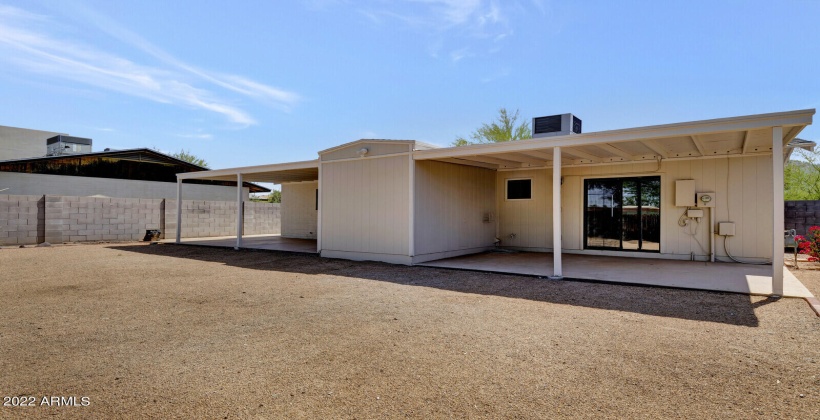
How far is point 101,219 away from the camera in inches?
497

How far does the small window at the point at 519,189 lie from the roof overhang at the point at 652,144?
0.57m

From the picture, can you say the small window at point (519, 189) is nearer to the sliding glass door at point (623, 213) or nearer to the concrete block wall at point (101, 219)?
the sliding glass door at point (623, 213)

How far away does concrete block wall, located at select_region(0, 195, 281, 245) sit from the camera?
11227mm

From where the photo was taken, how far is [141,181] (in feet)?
55.5

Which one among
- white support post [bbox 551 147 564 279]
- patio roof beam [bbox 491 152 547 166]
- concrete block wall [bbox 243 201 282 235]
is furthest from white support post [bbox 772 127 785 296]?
concrete block wall [bbox 243 201 282 235]

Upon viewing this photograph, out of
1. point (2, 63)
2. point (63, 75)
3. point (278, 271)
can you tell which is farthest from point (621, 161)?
point (2, 63)

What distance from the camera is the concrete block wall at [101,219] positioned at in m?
11.2

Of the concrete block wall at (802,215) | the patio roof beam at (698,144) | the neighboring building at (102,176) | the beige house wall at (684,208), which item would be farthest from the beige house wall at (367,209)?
the neighboring building at (102,176)

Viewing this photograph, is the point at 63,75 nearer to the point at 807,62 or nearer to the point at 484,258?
the point at 484,258

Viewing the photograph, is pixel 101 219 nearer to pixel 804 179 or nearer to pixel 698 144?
pixel 698 144

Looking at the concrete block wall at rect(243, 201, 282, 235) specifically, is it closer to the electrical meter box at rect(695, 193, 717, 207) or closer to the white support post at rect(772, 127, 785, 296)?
the electrical meter box at rect(695, 193, 717, 207)

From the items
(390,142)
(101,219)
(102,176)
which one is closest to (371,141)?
(390,142)

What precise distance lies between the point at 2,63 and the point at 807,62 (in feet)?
70.6

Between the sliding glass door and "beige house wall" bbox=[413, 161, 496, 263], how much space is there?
2.19m
